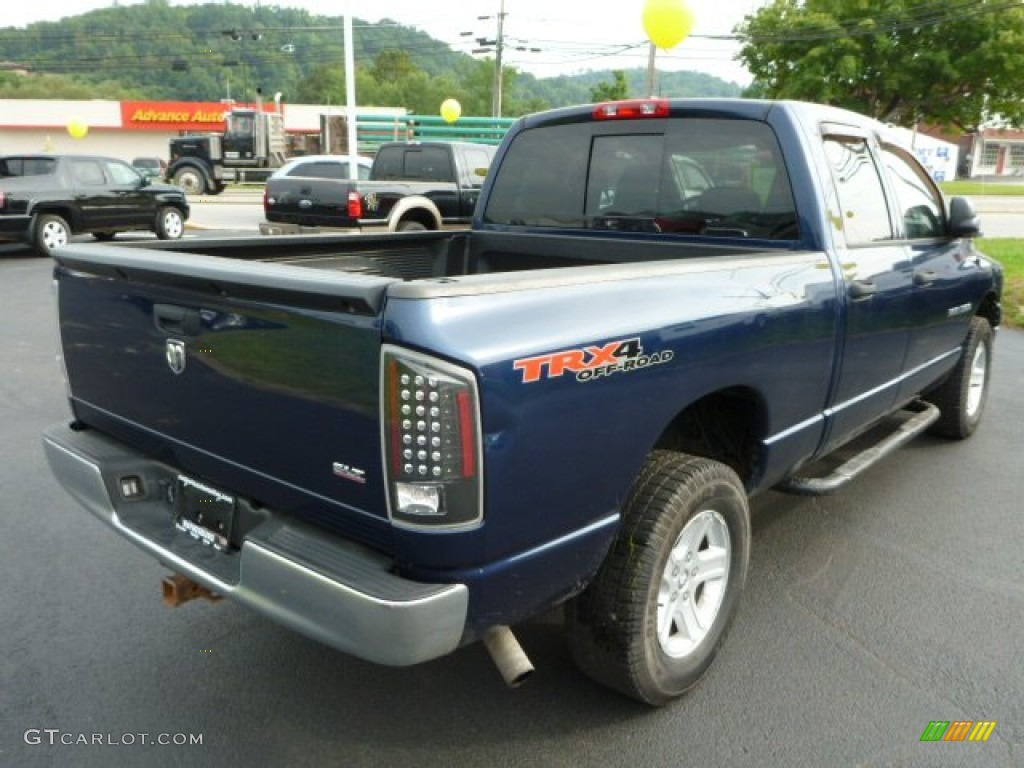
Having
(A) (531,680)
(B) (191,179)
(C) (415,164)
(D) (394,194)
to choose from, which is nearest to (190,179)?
(B) (191,179)

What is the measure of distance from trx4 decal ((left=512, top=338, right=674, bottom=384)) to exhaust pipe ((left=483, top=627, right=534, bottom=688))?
70cm

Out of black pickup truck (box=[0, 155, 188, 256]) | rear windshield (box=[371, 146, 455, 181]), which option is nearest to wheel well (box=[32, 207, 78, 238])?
black pickup truck (box=[0, 155, 188, 256])

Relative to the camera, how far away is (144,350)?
2.62 meters

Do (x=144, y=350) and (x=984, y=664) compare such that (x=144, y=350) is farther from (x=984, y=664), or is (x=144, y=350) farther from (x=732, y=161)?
(x=984, y=664)

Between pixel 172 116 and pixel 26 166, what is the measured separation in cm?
5360

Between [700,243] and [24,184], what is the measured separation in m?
13.3

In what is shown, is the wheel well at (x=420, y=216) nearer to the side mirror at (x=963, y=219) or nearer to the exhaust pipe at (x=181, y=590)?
the side mirror at (x=963, y=219)

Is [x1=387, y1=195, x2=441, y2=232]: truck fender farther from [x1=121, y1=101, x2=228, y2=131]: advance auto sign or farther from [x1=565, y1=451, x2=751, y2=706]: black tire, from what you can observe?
[x1=121, y1=101, x2=228, y2=131]: advance auto sign

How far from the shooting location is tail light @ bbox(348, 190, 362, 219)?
37.4 ft

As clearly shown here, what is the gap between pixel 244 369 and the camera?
90.4 inches

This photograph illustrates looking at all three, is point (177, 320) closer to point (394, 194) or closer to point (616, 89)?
point (394, 194)

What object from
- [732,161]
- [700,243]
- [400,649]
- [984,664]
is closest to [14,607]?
[400,649]

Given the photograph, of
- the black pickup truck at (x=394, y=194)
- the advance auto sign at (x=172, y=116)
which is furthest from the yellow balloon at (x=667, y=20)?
the advance auto sign at (x=172, y=116)

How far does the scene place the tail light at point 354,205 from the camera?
11.4 m
